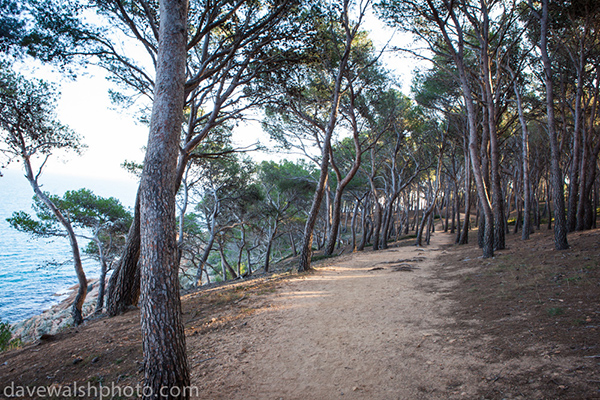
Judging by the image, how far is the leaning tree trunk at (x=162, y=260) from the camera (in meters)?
2.68

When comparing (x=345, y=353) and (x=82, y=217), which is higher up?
(x=82, y=217)

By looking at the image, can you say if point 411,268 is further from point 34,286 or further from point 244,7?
point 34,286

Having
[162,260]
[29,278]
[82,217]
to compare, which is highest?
[82,217]

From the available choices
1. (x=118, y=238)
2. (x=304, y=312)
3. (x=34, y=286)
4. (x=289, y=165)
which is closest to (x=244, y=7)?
(x=304, y=312)

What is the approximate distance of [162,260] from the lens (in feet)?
9.07

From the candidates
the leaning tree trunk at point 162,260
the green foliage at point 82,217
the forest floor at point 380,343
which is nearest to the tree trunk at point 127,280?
the forest floor at point 380,343

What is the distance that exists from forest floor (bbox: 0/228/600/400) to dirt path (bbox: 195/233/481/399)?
0.05 ft

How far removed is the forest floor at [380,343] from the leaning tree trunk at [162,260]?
2.09 ft

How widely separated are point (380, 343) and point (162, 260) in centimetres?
288

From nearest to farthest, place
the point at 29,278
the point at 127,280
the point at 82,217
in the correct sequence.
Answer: the point at 127,280 < the point at 82,217 < the point at 29,278

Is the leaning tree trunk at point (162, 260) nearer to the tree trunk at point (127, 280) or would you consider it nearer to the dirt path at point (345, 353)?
the dirt path at point (345, 353)

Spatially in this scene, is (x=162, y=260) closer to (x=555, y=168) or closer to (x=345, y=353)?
(x=345, y=353)

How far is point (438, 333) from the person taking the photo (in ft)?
12.5

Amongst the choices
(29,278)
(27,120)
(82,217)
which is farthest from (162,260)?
(29,278)
